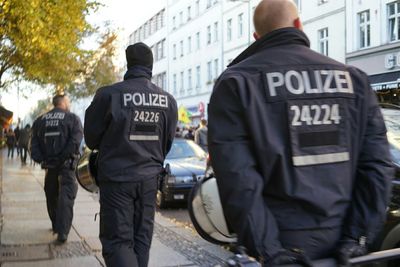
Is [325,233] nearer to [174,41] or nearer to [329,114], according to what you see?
[329,114]

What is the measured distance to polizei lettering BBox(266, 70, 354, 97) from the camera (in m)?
2.20

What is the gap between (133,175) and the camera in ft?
14.3

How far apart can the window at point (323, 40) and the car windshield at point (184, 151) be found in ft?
60.5

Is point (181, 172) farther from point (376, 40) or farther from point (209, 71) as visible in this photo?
point (209, 71)

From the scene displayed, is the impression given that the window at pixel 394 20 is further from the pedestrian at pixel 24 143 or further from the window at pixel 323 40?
the pedestrian at pixel 24 143

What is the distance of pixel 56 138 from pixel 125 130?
2.66 metres

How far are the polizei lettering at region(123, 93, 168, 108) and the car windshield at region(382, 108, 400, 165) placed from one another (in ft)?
6.63

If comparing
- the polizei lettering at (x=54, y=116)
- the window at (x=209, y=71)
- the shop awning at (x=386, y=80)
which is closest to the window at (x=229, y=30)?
the window at (x=209, y=71)

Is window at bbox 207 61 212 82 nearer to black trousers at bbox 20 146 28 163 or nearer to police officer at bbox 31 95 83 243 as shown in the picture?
black trousers at bbox 20 146 28 163

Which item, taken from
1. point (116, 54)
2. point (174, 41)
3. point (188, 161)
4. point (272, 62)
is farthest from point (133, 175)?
point (174, 41)

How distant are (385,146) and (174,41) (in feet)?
186

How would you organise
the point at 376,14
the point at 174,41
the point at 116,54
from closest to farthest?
the point at 376,14 → the point at 116,54 → the point at 174,41

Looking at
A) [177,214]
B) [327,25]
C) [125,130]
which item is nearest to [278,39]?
[125,130]

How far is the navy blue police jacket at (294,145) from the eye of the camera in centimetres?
207
